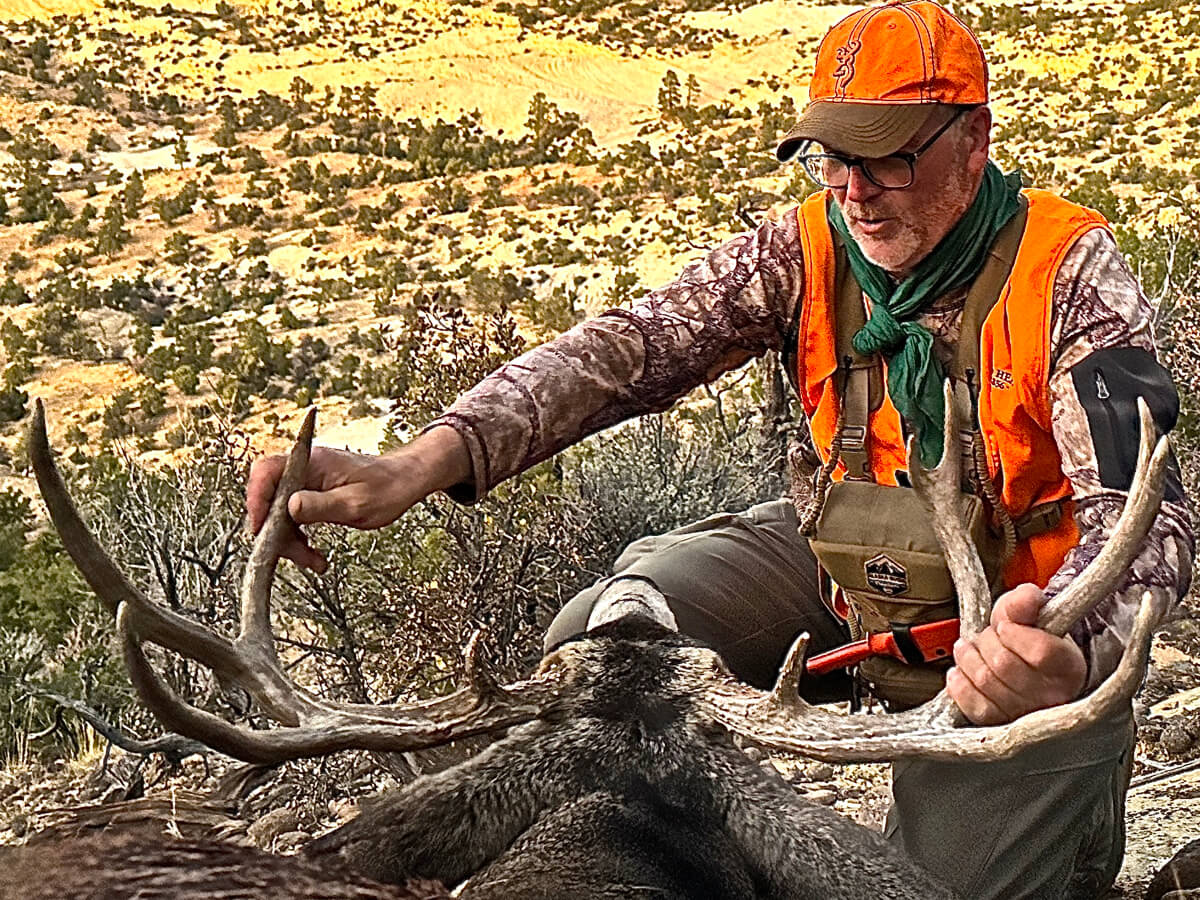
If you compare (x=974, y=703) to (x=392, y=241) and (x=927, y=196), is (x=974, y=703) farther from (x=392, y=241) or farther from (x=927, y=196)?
(x=392, y=241)

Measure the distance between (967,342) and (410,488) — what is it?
1.32 meters

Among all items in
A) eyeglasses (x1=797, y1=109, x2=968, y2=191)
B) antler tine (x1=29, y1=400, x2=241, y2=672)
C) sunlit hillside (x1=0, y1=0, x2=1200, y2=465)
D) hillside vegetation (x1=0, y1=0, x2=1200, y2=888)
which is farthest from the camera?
sunlit hillside (x1=0, y1=0, x2=1200, y2=465)

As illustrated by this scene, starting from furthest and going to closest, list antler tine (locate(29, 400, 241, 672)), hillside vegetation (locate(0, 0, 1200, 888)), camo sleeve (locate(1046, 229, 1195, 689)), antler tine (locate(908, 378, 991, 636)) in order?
hillside vegetation (locate(0, 0, 1200, 888)), camo sleeve (locate(1046, 229, 1195, 689)), antler tine (locate(908, 378, 991, 636)), antler tine (locate(29, 400, 241, 672))

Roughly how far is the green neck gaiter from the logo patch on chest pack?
26cm

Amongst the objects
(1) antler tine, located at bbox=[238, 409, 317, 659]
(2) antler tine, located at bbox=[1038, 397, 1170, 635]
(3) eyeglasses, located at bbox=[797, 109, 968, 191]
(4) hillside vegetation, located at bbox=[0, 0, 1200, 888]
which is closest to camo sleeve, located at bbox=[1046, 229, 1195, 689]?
(2) antler tine, located at bbox=[1038, 397, 1170, 635]

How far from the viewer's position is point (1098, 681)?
8.20 ft

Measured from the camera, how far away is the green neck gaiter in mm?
3281

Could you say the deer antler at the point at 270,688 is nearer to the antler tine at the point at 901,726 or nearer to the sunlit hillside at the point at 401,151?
the antler tine at the point at 901,726

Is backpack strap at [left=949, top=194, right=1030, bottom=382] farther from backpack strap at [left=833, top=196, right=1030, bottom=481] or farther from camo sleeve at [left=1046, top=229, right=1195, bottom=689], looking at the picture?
camo sleeve at [left=1046, top=229, right=1195, bottom=689]

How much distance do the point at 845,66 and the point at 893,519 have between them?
3.50ft

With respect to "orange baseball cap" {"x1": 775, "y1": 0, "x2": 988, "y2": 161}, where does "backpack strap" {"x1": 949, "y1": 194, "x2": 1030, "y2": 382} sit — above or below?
below

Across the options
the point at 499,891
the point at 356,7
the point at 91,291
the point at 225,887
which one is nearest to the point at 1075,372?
the point at 499,891

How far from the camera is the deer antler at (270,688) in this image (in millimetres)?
2379

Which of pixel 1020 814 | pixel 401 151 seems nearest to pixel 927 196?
pixel 1020 814
